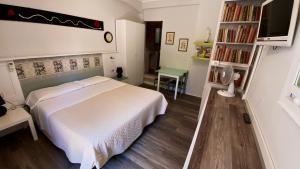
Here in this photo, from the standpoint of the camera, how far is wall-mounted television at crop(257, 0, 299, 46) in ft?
2.83

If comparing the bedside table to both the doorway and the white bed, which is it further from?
the doorway

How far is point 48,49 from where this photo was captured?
7.57 ft

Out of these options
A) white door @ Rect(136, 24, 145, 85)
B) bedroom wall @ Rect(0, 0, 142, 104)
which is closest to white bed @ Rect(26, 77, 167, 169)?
bedroom wall @ Rect(0, 0, 142, 104)

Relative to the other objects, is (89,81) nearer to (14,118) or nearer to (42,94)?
(42,94)

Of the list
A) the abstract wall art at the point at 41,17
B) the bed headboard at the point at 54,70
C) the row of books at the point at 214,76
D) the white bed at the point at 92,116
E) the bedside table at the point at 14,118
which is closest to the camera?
the white bed at the point at 92,116

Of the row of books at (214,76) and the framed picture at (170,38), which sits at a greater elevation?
the framed picture at (170,38)

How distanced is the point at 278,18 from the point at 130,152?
2150mm

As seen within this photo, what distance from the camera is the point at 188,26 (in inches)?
139

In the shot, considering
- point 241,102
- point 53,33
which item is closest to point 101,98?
point 53,33

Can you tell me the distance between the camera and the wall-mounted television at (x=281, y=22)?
0.86 m

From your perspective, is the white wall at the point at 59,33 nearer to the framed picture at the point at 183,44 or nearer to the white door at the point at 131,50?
the white door at the point at 131,50

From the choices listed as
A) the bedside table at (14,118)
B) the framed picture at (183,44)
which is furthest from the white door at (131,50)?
the bedside table at (14,118)

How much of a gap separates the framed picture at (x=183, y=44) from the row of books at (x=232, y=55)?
1.47m

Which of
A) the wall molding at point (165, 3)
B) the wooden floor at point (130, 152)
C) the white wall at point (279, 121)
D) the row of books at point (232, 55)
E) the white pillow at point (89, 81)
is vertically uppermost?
the wall molding at point (165, 3)
